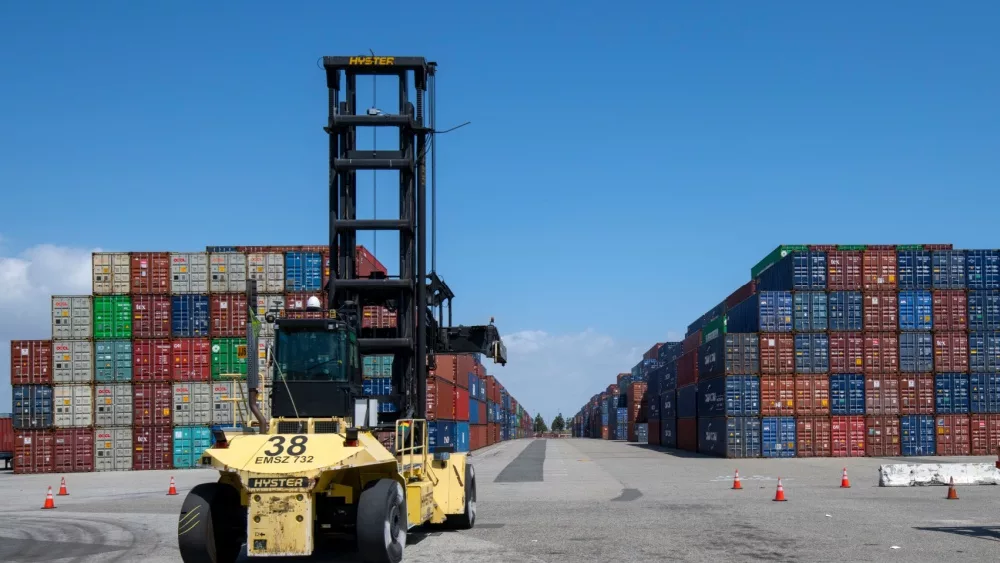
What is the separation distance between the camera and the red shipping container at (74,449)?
140 ft

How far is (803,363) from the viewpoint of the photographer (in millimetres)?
47562

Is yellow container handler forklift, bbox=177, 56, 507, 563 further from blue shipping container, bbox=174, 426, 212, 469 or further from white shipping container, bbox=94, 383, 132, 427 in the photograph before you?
white shipping container, bbox=94, 383, 132, 427

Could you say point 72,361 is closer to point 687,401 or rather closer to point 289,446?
point 289,446

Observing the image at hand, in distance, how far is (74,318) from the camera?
140ft

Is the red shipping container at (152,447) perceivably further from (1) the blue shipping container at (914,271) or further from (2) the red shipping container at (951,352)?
(2) the red shipping container at (951,352)

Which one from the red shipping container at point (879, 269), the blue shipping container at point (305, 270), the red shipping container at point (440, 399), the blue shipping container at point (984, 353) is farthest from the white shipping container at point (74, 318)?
the blue shipping container at point (984, 353)

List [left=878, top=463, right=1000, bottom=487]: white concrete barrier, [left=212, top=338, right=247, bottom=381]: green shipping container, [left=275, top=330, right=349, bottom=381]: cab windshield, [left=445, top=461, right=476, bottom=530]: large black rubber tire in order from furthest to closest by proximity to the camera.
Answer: [left=212, top=338, right=247, bottom=381]: green shipping container → [left=878, top=463, right=1000, bottom=487]: white concrete barrier → [left=445, top=461, right=476, bottom=530]: large black rubber tire → [left=275, top=330, right=349, bottom=381]: cab windshield

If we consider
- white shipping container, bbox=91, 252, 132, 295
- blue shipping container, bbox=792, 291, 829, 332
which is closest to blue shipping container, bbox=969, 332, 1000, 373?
blue shipping container, bbox=792, 291, 829, 332

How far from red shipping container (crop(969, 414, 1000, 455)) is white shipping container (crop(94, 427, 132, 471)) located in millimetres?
39427

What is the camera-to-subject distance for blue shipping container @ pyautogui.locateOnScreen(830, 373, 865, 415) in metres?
47.3

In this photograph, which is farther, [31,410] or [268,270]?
[31,410]

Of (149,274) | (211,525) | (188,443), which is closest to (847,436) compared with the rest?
(188,443)

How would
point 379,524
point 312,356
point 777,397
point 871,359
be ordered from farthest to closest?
point 777,397 < point 871,359 < point 312,356 < point 379,524

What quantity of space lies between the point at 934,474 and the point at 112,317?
33.3m
